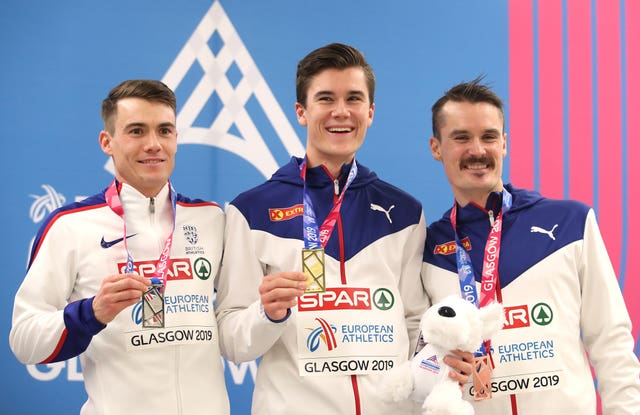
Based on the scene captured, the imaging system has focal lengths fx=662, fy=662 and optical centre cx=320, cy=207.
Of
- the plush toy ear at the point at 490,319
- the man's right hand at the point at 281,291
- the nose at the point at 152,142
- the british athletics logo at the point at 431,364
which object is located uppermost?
the nose at the point at 152,142

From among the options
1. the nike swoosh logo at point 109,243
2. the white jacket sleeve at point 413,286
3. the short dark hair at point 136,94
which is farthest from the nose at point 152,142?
the white jacket sleeve at point 413,286

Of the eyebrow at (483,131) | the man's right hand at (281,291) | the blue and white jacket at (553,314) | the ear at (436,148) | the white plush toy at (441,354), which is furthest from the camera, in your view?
the ear at (436,148)

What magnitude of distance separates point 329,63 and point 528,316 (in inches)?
43.7

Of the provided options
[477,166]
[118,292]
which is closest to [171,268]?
[118,292]

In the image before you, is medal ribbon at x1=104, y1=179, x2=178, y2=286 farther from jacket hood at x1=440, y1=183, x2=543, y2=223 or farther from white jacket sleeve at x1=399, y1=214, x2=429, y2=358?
jacket hood at x1=440, y1=183, x2=543, y2=223

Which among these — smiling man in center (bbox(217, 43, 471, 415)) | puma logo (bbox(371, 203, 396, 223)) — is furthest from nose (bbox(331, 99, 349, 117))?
puma logo (bbox(371, 203, 396, 223))

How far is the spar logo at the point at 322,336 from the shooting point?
2.16 meters

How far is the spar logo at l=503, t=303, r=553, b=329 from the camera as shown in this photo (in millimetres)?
2166

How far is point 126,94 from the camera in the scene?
2305 millimetres

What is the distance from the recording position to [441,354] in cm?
193

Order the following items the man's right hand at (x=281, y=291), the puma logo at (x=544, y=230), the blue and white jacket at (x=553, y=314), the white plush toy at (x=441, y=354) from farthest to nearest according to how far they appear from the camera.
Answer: the puma logo at (x=544, y=230) → the blue and white jacket at (x=553, y=314) → the man's right hand at (x=281, y=291) → the white plush toy at (x=441, y=354)

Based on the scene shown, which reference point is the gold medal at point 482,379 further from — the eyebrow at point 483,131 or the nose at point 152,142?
the nose at point 152,142

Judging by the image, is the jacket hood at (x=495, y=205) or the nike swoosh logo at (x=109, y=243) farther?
the jacket hood at (x=495, y=205)

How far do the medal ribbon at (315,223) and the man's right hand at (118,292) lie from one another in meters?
0.56
